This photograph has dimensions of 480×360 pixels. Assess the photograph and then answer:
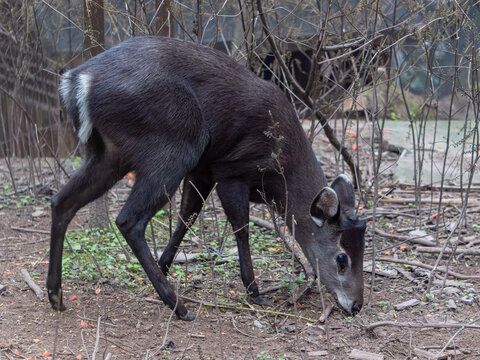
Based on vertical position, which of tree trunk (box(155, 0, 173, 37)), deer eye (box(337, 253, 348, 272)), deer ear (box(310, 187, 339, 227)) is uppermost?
tree trunk (box(155, 0, 173, 37))

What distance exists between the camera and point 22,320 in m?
4.66

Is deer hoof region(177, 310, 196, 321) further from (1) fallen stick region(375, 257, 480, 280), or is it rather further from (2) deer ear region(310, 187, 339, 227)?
(1) fallen stick region(375, 257, 480, 280)

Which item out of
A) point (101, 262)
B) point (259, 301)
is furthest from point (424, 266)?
point (101, 262)

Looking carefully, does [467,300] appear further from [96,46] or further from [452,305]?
[96,46]

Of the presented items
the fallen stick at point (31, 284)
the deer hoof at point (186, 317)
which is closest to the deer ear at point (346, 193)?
the deer hoof at point (186, 317)

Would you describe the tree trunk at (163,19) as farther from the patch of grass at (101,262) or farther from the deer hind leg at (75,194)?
the patch of grass at (101,262)

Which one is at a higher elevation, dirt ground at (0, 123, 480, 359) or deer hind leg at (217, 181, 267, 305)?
deer hind leg at (217, 181, 267, 305)

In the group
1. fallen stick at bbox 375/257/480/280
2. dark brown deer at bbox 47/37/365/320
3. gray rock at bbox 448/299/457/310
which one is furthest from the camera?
fallen stick at bbox 375/257/480/280

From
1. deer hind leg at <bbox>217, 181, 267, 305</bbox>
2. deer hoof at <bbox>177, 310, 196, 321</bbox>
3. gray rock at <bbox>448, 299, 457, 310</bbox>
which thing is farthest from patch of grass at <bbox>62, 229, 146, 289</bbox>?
gray rock at <bbox>448, 299, 457, 310</bbox>

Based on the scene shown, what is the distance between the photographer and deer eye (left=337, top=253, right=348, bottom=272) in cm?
516

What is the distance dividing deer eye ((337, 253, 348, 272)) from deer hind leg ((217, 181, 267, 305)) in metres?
0.70

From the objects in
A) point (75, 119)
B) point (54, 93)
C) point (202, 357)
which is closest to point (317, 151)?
point (54, 93)

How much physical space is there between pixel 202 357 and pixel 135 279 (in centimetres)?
181

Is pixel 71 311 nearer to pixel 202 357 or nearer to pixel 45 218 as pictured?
pixel 202 357
